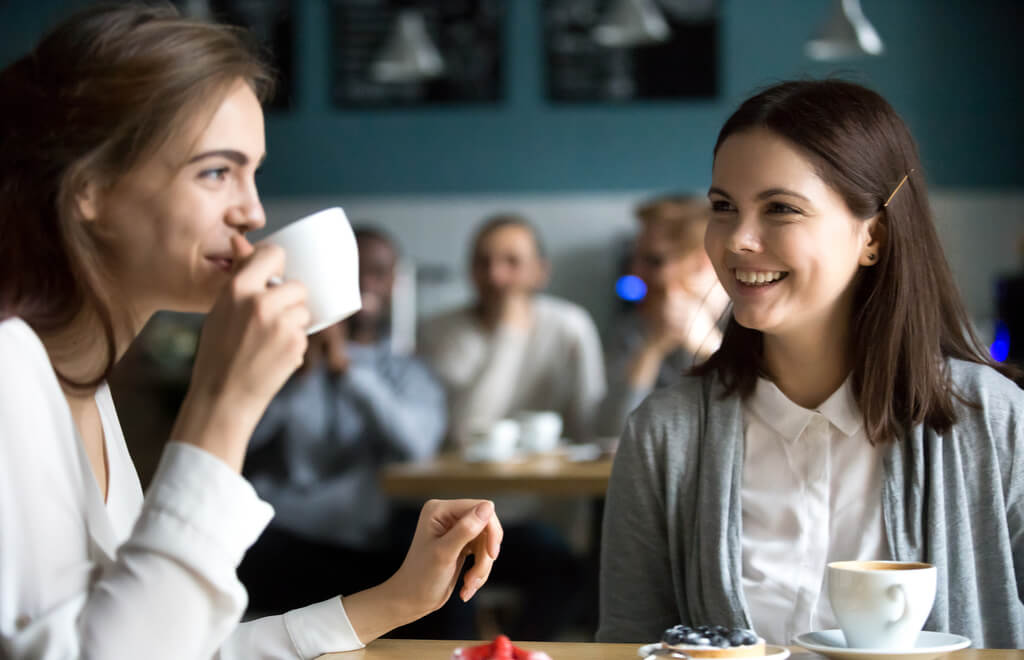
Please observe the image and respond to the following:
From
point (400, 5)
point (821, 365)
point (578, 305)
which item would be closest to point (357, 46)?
point (400, 5)

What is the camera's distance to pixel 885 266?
1513 millimetres

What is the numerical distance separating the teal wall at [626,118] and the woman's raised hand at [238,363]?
4.30 metres

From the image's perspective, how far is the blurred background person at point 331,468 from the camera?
3.21 m

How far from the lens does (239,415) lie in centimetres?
90

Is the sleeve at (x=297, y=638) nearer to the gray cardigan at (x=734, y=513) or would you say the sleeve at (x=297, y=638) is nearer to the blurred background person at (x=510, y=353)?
the gray cardigan at (x=734, y=513)

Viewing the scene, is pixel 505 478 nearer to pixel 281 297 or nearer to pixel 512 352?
pixel 512 352

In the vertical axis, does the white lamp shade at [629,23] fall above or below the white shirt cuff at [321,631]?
above

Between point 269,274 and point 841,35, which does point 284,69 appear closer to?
point 841,35

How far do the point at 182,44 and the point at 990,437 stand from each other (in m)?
1.03

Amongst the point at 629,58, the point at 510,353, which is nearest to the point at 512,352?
the point at 510,353

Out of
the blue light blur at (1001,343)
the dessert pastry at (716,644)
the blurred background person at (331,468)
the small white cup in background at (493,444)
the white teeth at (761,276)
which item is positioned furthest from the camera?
the blue light blur at (1001,343)

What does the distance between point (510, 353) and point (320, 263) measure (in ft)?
10.0

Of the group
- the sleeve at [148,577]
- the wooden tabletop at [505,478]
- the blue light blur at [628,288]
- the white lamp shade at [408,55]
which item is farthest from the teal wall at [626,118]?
the sleeve at [148,577]

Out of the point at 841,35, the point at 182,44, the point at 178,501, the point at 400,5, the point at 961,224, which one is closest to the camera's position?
the point at 178,501
